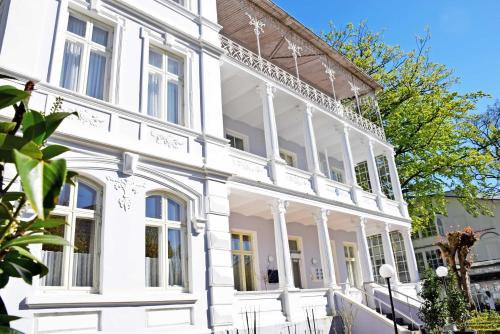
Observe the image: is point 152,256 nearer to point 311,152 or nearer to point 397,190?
point 311,152

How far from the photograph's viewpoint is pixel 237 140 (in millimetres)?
14578

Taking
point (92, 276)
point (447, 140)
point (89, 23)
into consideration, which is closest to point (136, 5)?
point (89, 23)

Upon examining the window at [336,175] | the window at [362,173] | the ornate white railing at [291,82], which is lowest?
the window at [336,175]

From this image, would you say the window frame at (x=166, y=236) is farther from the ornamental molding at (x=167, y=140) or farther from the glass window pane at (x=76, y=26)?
the glass window pane at (x=76, y=26)

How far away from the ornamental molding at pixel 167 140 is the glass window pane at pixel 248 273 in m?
5.93

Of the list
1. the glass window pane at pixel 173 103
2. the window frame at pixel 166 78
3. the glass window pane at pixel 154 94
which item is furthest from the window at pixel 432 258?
the glass window pane at pixel 154 94

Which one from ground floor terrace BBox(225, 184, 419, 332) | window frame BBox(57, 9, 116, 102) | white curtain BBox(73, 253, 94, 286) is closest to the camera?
white curtain BBox(73, 253, 94, 286)

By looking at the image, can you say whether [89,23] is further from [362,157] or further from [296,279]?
[362,157]

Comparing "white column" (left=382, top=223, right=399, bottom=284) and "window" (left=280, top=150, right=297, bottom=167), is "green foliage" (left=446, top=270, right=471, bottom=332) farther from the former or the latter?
"window" (left=280, top=150, right=297, bottom=167)

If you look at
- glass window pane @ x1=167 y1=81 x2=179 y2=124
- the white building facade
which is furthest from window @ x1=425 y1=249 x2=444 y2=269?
glass window pane @ x1=167 y1=81 x2=179 y2=124

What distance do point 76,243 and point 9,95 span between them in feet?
17.6

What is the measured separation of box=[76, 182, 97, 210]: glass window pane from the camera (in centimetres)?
689

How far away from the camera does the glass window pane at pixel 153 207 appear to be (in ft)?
25.7

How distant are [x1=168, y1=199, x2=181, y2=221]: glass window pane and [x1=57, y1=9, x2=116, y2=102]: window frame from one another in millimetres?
2573
